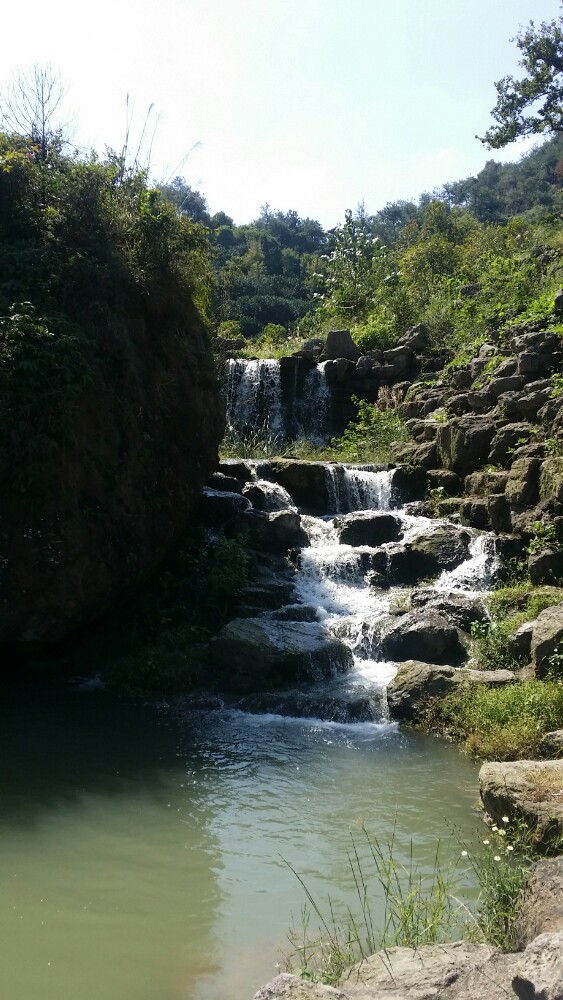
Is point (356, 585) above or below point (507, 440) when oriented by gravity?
below

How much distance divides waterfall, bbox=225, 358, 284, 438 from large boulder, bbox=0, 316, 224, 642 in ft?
22.2

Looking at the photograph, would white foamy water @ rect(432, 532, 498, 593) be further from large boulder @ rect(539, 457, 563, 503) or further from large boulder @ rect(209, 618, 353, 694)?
large boulder @ rect(209, 618, 353, 694)

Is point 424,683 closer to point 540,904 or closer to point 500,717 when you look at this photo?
point 500,717

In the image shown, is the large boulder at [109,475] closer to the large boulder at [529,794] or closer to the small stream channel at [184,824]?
the small stream channel at [184,824]

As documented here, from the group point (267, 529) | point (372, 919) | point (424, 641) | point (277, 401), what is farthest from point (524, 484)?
point (277, 401)

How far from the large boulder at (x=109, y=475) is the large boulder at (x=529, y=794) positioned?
5317 mm

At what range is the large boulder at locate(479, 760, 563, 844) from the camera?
4945mm

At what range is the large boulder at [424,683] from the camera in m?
8.23

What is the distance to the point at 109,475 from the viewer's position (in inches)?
385

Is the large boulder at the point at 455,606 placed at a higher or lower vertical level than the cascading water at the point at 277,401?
lower

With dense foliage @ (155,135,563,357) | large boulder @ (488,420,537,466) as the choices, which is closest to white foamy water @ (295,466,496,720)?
large boulder @ (488,420,537,466)

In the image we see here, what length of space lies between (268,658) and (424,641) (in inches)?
75.0

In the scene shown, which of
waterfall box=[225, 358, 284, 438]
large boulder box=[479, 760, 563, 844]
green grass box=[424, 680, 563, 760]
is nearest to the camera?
large boulder box=[479, 760, 563, 844]

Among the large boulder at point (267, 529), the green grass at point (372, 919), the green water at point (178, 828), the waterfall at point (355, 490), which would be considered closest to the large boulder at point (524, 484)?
the waterfall at point (355, 490)
